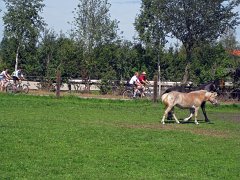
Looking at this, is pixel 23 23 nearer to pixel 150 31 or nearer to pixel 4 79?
pixel 150 31

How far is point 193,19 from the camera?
50.0m

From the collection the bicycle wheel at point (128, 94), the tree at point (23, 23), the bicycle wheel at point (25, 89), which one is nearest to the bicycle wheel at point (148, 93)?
the bicycle wheel at point (128, 94)

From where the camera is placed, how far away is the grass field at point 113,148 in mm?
10414

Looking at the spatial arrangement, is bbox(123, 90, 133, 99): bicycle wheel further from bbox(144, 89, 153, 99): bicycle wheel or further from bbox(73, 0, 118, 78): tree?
bbox(73, 0, 118, 78): tree

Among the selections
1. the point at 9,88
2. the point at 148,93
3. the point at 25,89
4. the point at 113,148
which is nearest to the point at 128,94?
the point at 148,93

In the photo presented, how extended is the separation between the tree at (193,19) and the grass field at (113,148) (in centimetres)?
2966

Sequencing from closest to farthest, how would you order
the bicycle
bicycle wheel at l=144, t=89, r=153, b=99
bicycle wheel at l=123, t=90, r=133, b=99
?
bicycle wheel at l=144, t=89, r=153, b=99 < bicycle wheel at l=123, t=90, r=133, b=99 < the bicycle

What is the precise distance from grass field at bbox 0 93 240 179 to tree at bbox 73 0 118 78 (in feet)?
103

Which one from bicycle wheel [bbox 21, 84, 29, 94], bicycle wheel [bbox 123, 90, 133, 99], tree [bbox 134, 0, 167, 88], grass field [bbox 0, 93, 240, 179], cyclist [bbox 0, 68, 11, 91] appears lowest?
grass field [bbox 0, 93, 240, 179]

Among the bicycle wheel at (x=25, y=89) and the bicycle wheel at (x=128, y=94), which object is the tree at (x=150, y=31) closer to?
the bicycle wheel at (x=128, y=94)

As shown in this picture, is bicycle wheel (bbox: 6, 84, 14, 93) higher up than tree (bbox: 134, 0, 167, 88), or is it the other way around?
tree (bbox: 134, 0, 167, 88)

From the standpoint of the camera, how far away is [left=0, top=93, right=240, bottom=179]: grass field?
10.4 meters

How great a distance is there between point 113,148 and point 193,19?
3809cm

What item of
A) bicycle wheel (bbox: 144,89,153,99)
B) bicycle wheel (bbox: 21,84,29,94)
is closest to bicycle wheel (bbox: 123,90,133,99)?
bicycle wheel (bbox: 144,89,153,99)
